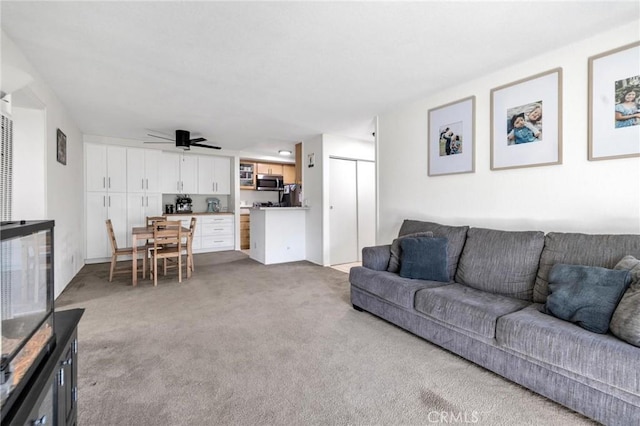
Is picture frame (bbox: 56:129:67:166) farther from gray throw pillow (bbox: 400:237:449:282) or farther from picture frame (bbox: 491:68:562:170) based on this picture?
picture frame (bbox: 491:68:562:170)

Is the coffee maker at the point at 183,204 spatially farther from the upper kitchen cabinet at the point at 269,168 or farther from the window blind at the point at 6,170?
the window blind at the point at 6,170

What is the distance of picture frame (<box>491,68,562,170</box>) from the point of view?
2318mm

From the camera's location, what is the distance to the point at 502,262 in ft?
7.39

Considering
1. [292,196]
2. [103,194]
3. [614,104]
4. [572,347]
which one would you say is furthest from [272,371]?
[103,194]

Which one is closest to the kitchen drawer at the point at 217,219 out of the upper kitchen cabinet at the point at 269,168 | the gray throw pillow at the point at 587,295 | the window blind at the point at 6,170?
the upper kitchen cabinet at the point at 269,168

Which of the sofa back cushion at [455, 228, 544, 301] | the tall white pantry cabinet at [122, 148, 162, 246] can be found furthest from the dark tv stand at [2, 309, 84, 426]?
the tall white pantry cabinet at [122, 148, 162, 246]

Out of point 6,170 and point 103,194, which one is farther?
point 103,194

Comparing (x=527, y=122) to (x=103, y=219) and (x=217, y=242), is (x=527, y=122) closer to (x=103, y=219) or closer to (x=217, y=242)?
(x=217, y=242)

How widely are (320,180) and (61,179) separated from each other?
Result: 11.2ft

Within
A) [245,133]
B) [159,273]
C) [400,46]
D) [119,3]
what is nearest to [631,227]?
[400,46]

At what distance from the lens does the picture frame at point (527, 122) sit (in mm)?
2318

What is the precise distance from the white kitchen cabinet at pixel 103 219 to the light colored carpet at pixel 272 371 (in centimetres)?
238

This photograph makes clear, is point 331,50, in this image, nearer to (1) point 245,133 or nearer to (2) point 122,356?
(2) point 122,356

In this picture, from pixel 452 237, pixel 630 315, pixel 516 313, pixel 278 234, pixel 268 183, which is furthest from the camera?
pixel 268 183
